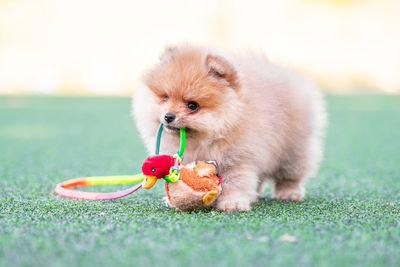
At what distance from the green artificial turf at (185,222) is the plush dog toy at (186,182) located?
6 centimetres

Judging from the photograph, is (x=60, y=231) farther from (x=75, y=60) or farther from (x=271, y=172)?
(x=75, y=60)

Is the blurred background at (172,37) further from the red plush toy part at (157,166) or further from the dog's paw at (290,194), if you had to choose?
the red plush toy part at (157,166)

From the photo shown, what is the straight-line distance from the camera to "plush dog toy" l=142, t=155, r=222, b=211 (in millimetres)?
2217

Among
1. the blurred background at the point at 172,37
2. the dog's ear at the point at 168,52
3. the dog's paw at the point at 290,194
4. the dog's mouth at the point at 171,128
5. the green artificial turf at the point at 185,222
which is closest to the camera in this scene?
the green artificial turf at the point at 185,222

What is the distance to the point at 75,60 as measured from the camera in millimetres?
12703

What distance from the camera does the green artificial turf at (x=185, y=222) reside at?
1.54 m

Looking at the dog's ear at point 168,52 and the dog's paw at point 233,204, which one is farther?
the dog's ear at point 168,52

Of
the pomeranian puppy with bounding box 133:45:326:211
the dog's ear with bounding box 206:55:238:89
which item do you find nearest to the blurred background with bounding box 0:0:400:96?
the pomeranian puppy with bounding box 133:45:326:211

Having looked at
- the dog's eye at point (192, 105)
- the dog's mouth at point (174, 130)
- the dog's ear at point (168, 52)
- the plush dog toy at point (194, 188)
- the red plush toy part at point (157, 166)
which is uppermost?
the dog's ear at point (168, 52)

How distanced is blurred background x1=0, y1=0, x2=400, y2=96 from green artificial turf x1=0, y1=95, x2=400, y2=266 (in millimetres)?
8314

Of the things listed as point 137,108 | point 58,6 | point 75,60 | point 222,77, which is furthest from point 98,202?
point 58,6

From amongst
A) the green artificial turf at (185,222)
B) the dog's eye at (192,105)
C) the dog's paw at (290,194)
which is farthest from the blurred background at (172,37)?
the dog's eye at (192,105)

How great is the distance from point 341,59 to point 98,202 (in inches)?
473

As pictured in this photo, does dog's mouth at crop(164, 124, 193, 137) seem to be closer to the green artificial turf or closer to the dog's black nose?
the dog's black nose
